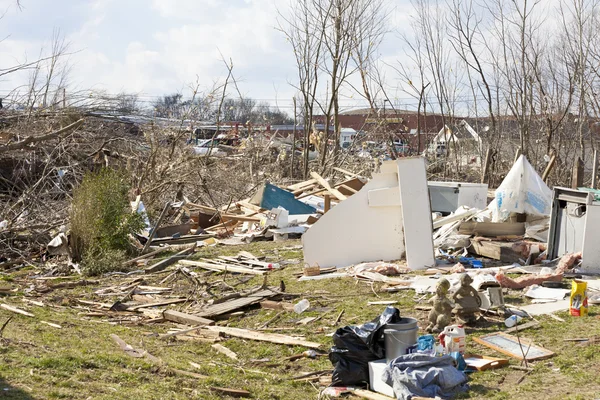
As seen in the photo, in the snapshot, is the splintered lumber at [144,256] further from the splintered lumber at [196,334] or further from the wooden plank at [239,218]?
the splintered lumber at [196,334]

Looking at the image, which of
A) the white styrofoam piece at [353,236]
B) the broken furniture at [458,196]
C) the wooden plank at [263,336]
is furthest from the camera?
the broken furniture at [458,196]

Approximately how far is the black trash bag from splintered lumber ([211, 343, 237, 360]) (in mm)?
1450

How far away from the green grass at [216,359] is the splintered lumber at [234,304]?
0.49 feet

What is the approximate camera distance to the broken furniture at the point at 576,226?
908 centimetres

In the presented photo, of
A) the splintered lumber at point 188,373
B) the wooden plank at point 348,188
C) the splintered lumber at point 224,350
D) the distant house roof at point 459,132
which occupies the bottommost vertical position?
the splintered lumber at point 224,350

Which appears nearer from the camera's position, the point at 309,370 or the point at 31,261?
the point at 309,370

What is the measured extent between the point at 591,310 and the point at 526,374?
209cm

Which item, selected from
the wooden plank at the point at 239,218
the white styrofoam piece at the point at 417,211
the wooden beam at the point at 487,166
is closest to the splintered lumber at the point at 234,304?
the white styrofoam piece at the point at 417,211

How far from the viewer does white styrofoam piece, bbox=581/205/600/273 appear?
907 centimetres

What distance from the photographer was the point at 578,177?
14812 millimetres

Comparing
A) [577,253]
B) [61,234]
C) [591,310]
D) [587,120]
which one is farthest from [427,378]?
[587,120]

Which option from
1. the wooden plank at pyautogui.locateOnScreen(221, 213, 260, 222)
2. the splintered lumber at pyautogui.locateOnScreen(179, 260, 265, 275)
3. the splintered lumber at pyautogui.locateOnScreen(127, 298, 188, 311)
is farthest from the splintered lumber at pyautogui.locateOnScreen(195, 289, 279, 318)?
the wooden plank at pyautogui.locateOnScreen(221, 213, 260, 222)

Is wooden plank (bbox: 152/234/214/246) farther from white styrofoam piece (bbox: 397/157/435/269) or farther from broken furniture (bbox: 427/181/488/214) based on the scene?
white styrofoam piece (bbox: 397/157/435/269)

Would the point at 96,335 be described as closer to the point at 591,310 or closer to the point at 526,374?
the point at 526,374
